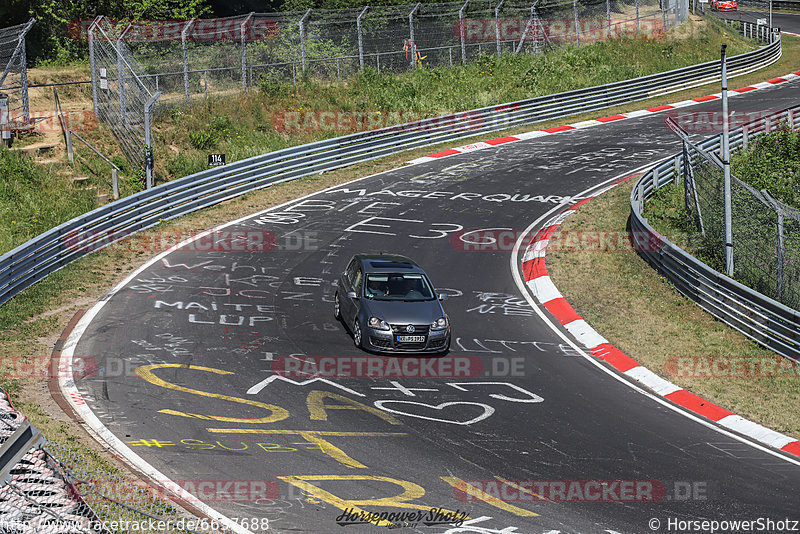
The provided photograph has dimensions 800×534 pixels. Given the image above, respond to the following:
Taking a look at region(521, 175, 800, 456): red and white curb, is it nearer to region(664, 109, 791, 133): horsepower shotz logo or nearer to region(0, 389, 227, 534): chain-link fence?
region(0, 389, 227, 534): chain-link fence

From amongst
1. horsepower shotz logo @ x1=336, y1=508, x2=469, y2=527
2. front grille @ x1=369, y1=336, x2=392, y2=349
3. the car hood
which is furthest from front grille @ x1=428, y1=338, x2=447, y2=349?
horsepower shotz logo @ x1=336, y1=508, x2=469, y2=527

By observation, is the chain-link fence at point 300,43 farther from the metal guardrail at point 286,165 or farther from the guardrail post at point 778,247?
the guardrail post at point 778,247

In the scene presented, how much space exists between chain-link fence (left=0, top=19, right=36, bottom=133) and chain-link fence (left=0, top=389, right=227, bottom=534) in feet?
58.3

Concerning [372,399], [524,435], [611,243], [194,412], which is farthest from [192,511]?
[611,243]

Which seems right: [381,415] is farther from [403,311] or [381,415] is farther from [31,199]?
[31,199]

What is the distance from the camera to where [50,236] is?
19.8m

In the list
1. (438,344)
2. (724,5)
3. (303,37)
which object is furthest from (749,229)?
(724,5)

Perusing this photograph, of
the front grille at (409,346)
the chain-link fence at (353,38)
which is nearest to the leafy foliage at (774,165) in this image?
the front grille at (409,346)

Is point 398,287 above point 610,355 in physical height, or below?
above

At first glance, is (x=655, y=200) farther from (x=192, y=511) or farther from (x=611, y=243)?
(x=192, y=511)

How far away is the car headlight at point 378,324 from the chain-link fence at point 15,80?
1567 centimetres

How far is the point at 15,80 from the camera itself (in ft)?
97.1

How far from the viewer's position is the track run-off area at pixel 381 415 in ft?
36.6

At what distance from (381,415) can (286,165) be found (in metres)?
16.8
